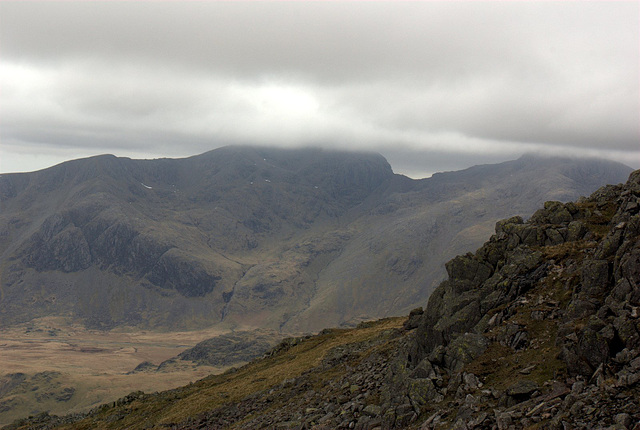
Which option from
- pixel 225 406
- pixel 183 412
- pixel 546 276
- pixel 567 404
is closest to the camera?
pixel 567 404

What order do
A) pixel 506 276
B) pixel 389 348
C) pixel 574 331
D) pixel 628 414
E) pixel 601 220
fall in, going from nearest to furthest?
pixel 628 414, pixel 574 331, pixel 506 276, pixel 601 220, pixel 389 348

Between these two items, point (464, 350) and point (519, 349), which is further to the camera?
point (464, 350)

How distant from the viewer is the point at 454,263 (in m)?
41.8

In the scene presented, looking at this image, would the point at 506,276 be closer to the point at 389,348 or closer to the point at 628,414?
the point at 628,414

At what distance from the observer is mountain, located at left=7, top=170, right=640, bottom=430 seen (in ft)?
72.3

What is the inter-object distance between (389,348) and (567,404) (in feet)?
115

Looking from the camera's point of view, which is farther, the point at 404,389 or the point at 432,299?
the point at 432,299

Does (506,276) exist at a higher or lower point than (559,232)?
lower

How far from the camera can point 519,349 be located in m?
28.8

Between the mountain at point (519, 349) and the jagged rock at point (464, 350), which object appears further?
the jagged rock at point (464, 350)

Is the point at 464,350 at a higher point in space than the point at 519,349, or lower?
lower

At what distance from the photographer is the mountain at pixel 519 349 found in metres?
22.0

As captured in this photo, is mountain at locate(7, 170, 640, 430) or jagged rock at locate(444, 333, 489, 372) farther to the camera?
jagged rock at locate(444, 333, 489, 372)

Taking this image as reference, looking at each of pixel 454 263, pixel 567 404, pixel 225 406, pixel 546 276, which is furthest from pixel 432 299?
pixel 225 406
